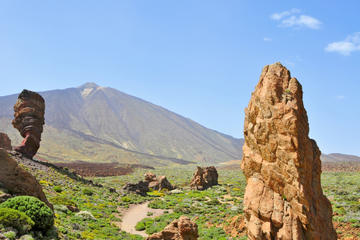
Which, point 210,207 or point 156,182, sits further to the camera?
point 156,182

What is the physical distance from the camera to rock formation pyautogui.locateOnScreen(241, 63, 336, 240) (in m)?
12.1

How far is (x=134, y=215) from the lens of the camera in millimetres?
32531

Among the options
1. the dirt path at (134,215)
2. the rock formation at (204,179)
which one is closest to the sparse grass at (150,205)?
the dirt path at (134,215)

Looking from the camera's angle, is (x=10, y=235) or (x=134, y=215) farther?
(x=134, y=215)

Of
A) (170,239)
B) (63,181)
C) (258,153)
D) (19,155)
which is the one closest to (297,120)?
(258,153)

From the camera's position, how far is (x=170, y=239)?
50.3ft

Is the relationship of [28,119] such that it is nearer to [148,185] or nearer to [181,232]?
[148,185]

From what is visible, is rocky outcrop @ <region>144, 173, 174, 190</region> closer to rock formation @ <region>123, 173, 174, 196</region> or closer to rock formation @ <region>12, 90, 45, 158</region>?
rock formation @ <region>123, 173, 174, 196</region>

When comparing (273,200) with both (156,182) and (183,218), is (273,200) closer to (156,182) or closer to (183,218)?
(183,218)

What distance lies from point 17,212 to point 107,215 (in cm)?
1804

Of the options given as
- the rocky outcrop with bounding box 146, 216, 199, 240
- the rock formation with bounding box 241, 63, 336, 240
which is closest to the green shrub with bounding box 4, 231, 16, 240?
the rocky outcrop with bounding box 146, 216, 199, 240

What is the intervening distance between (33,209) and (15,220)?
1.20 metres

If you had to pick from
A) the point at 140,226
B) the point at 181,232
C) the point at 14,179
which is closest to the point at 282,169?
the point at 181,232

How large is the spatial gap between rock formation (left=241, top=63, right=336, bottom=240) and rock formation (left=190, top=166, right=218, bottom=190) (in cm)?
3606
